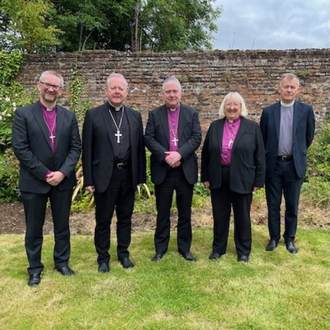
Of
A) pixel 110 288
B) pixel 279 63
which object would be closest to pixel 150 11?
pixel 279 63

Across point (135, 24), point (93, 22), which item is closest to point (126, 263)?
point (93, 22)

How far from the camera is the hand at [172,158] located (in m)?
3.45

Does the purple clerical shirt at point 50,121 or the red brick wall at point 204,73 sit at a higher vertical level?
the red brick wall at point 204,73

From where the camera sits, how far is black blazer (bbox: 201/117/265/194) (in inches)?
139

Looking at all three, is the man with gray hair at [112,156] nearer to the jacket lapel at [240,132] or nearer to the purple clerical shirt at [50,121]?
the purple clerical shirt at [50,121]

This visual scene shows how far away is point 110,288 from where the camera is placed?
3.23 meters

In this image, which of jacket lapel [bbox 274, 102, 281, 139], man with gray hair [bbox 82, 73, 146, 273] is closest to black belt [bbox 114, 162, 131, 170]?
man with gray hair [bbox 82, 73, 146, 273]

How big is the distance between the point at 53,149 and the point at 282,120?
2619 millimetres

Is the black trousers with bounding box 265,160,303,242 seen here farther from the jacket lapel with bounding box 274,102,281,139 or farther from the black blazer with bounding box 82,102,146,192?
the black blazer with bounding box 82,102,146,192

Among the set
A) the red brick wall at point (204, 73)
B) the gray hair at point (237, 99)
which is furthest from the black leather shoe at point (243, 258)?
the red brick wall at point (204, 73)

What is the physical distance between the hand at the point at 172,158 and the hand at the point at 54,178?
42.9 inches

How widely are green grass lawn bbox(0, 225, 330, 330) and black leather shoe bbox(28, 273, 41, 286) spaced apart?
6 centimetres

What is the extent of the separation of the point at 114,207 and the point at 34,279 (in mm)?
1091

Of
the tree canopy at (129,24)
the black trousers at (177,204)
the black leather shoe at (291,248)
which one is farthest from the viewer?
the tree canopy at (129,24)
